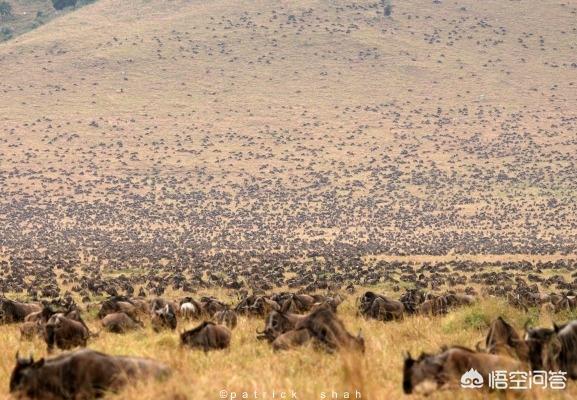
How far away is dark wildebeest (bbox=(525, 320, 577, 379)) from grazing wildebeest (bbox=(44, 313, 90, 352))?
6.39 meters

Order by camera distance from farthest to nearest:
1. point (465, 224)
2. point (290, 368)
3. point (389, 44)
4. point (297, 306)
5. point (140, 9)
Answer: point (140, 9)
point (389, 44)
point (465, 224)
point (297, 306)
point (290, 368)

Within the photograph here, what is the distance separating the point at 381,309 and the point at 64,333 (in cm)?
701

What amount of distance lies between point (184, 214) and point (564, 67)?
71730 millimetres

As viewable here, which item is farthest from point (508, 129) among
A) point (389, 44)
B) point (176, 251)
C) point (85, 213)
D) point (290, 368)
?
point (290, 368)

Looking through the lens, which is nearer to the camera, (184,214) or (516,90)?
(184,214)

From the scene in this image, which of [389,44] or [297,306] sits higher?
[297,306]

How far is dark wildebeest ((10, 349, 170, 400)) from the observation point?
8250mm

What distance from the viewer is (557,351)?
9352 millimetres

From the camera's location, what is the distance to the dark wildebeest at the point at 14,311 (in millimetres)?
18703

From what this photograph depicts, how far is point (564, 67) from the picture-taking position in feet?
430

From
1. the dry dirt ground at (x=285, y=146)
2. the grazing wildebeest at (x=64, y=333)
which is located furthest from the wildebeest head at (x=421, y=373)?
the grazing wildebeest at (x=64, y=333)

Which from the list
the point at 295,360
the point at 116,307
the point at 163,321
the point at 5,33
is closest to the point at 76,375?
the point at 295,360

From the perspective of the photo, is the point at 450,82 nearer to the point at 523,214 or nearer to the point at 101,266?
the point at 523,214
